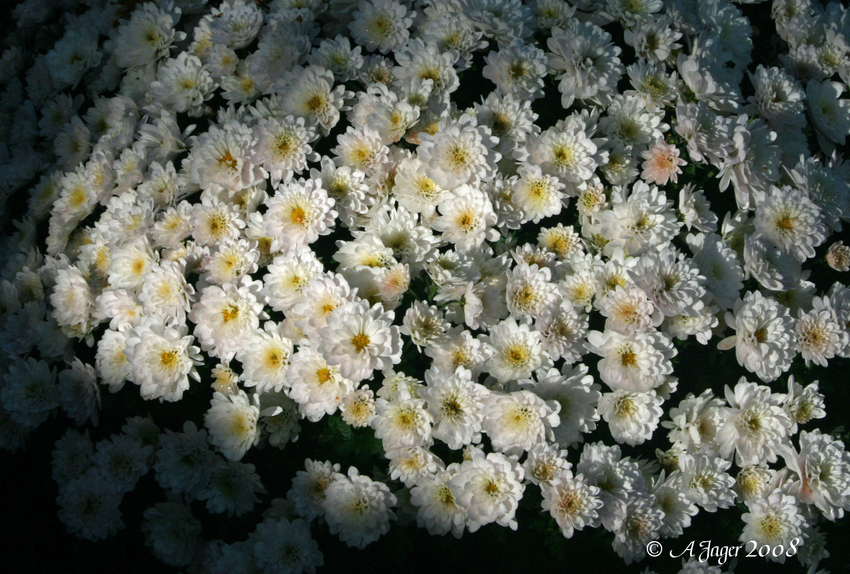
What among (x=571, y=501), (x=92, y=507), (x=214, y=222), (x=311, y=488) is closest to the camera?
(x=571, y=501)

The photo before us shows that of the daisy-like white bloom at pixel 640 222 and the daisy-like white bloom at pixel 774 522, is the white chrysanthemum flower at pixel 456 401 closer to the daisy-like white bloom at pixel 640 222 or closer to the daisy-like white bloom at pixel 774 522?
the daisy-like white bloom at pixel 640 222

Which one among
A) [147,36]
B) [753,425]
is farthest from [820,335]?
[147,36]

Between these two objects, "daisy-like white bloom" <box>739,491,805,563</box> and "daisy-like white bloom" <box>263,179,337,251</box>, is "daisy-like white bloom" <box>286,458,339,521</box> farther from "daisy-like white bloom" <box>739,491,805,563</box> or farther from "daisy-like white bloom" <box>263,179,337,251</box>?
"daisy-like white bloom" <box>739,491,805,563</box>

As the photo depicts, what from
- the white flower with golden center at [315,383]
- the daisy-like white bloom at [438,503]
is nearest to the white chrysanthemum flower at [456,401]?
the daisy-like white bloom at [438,503]

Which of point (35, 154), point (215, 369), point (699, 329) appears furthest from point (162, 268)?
point (699, 329)

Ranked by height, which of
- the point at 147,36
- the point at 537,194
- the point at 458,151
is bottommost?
the point at 537,194

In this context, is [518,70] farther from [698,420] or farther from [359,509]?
[359,509]
